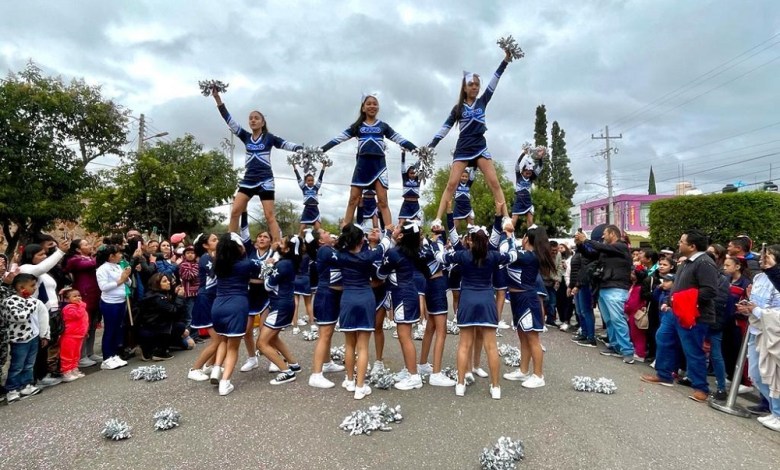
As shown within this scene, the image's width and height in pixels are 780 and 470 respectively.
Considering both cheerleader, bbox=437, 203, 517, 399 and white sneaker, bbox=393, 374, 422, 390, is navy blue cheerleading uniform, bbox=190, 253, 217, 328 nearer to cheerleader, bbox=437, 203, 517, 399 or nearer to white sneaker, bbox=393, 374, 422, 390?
white sneaker, bbox=393, 374, 422, 390

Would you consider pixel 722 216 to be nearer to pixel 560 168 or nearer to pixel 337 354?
pixel 337 354

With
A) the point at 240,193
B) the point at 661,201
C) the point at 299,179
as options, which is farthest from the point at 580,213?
the point at 240,193

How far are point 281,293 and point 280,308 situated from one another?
0.21 m

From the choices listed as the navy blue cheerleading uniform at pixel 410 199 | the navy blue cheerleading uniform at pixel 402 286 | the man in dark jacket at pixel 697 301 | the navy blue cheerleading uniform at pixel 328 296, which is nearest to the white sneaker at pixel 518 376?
the navy blue cheerleading uniform at pixel 402 286

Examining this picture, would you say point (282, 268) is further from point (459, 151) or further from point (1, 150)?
point (1, 150)

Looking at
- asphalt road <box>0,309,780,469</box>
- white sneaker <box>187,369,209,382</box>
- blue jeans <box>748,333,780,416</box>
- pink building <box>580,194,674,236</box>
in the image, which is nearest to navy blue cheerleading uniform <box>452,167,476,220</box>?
asphalt road <box>0,309,780,469</box>

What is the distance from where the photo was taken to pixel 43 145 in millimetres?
17109

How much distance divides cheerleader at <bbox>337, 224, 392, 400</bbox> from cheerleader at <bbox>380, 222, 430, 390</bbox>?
244 millimetres

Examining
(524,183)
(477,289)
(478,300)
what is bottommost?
(478,300)

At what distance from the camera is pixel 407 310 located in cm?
542

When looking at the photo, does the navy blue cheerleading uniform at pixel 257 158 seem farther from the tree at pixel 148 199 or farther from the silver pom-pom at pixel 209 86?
the tree at pixel 148 199

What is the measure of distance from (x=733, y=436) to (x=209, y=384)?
5732 mm

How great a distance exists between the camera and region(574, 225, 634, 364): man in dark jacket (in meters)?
7.18

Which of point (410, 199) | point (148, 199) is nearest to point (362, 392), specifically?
point (410, 199)
